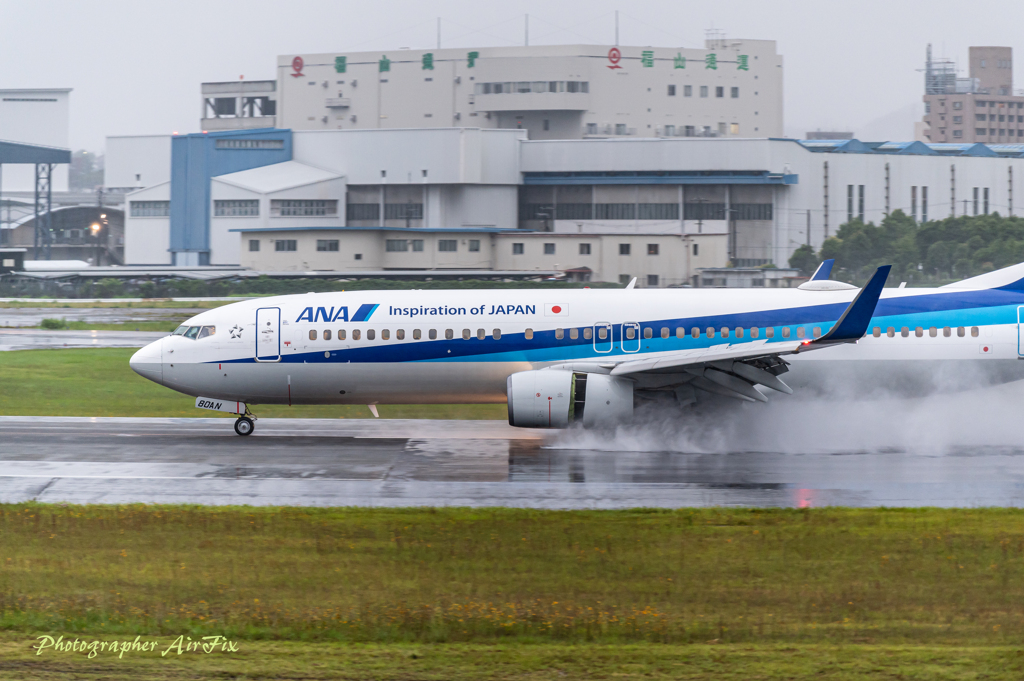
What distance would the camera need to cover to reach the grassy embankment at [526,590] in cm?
1066

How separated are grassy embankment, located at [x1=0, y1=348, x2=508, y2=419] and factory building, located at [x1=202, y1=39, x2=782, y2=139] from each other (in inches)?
3589

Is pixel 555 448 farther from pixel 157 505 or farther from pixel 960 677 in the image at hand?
pixel 960 677

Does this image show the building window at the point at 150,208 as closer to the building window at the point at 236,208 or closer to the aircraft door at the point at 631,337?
the building window at the point at 236,208

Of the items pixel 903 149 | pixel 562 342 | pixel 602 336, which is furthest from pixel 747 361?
pixel 903 149

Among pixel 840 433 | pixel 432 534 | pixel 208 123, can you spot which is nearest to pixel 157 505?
pixel 432 534

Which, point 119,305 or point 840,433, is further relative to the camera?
point 119,305

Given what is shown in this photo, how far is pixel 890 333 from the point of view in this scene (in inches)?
992

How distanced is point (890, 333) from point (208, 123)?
474ft

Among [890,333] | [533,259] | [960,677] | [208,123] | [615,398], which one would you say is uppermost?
[208,123]

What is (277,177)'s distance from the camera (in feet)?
332

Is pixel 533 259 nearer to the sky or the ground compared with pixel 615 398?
nearer to the sky

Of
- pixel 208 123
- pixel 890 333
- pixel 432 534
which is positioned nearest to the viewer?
pixel 432 534

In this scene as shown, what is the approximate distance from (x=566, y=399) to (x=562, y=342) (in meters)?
2.46

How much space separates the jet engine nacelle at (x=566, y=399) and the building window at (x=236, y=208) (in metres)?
79.9
